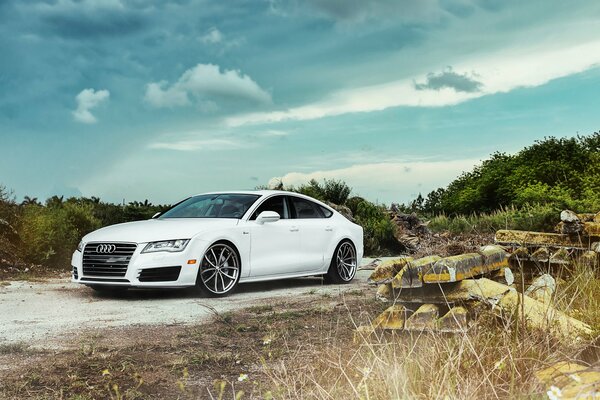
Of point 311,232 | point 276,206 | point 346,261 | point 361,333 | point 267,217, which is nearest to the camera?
point 361,333

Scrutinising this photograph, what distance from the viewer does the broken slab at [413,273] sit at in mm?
6668

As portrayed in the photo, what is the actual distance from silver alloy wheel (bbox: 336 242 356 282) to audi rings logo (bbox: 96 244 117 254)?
159 inches

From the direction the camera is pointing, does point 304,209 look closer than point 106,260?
No

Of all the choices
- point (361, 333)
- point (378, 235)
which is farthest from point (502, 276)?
point (378, 235)

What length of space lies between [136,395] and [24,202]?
1279 centimetres

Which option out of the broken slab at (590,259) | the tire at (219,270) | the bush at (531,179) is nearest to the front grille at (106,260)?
the tire at (219,270)

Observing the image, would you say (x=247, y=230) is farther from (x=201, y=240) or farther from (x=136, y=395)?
(x=136, y=395)

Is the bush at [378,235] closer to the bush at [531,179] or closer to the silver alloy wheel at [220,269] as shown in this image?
the silver alloy wheel at [220,269]

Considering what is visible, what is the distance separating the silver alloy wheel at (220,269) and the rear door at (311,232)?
5.07 feet

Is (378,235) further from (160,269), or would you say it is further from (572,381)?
(572,381)

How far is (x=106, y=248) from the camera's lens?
10711 mm

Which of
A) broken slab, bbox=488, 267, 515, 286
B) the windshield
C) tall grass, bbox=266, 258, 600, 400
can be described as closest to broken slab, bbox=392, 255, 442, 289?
tall grass, bbox=266, 258, 600, 400

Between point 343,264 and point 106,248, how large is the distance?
4.26m

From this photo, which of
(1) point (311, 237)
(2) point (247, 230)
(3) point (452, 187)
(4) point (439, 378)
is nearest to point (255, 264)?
(2) point (247, 230)
